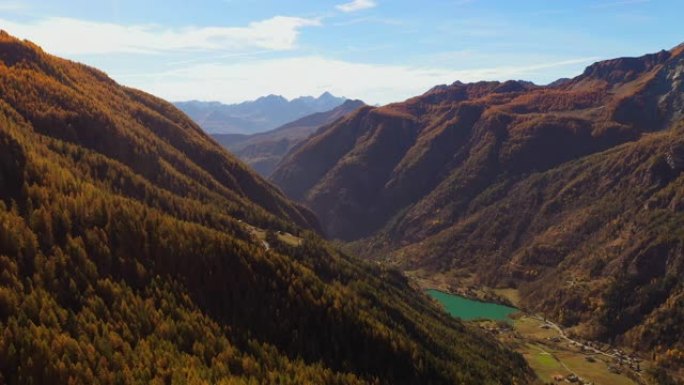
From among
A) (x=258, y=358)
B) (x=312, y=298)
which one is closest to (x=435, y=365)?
(x=312, y=298)

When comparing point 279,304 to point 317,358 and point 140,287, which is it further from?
point 140,287

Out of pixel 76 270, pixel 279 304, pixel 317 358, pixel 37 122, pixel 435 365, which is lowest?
pixel 435 365

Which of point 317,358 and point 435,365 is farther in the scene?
point 435,365

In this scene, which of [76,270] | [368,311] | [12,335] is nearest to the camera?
[12,335]

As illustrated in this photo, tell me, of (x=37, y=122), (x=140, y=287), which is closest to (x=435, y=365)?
(x=140, y=287)

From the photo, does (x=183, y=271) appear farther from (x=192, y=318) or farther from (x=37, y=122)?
(x=37, y=122)

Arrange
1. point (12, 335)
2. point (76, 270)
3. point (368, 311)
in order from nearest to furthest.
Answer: point (12, 335)
point (76, 270)
point (368, 311)

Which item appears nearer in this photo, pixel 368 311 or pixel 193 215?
pixel 368 311

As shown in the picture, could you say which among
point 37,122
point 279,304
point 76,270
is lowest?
point 279,304

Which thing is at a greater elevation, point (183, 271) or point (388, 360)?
point (183, 271)
